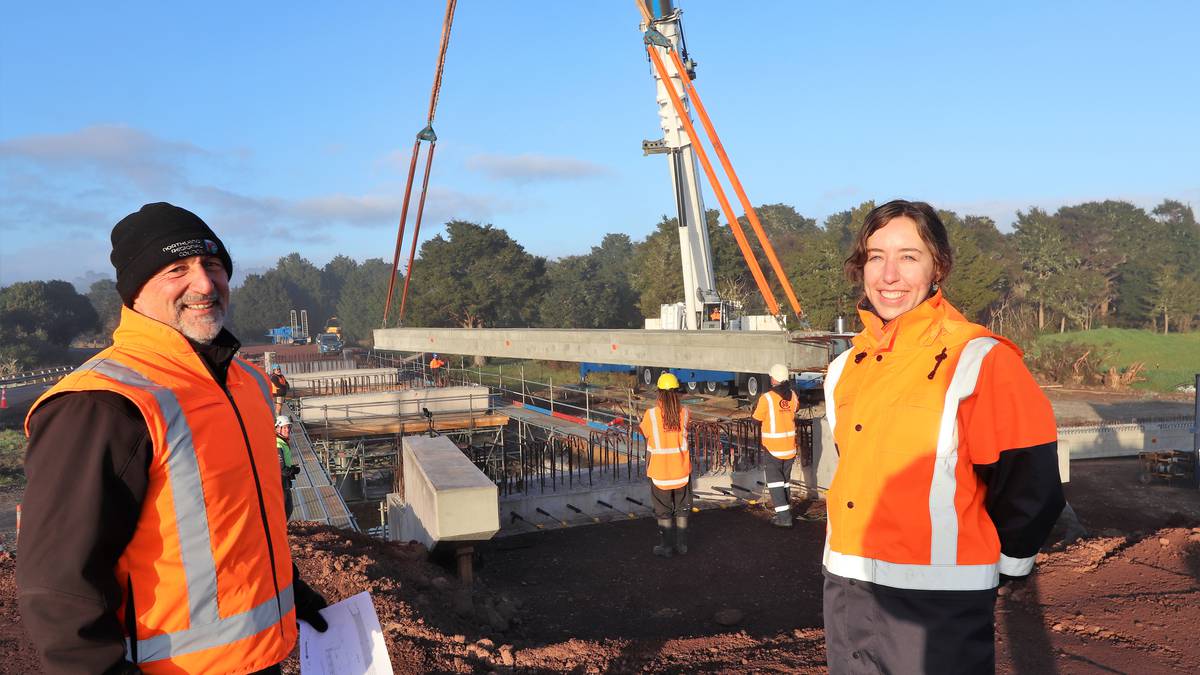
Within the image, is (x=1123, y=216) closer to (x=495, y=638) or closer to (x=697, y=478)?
(x=697, y=478)

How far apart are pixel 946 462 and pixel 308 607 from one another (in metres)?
1.89

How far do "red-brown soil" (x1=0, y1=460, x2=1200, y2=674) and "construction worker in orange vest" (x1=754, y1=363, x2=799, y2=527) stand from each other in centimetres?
31

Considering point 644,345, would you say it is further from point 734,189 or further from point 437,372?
point 437,372

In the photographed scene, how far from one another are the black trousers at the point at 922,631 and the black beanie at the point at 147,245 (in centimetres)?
204

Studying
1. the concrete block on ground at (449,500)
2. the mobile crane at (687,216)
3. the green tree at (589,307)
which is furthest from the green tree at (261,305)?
the concrete block on ground at (449,500)

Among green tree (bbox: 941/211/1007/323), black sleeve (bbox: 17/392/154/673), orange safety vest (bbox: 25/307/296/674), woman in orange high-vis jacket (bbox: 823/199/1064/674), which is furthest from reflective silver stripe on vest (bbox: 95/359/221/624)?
green tree (bbox: 941/211/1007/323)

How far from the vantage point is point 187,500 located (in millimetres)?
1760

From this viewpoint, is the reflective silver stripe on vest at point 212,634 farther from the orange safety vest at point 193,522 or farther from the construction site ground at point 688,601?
the construction site ground at point 688,601

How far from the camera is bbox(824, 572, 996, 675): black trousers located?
77.0 inches

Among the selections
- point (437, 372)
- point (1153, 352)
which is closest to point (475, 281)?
point (437, 372)

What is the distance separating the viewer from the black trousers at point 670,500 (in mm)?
7180

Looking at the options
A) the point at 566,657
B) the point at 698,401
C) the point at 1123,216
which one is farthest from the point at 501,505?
the point at 1123,216

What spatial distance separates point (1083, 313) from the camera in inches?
1682

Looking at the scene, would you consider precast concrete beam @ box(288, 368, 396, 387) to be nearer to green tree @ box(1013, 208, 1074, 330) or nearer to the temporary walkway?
the temporary walkway
